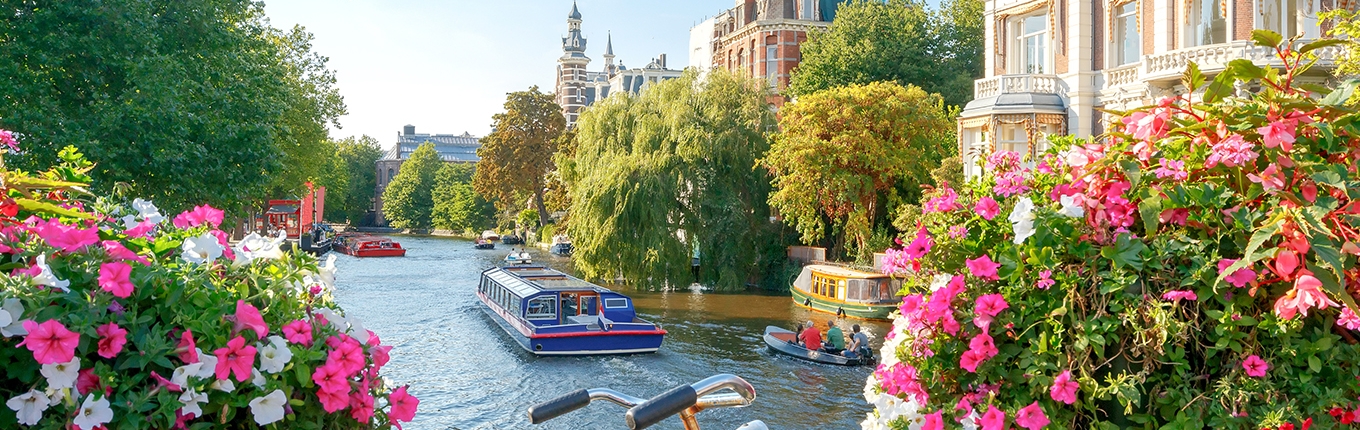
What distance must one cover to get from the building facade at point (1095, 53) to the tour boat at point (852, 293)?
4.21m

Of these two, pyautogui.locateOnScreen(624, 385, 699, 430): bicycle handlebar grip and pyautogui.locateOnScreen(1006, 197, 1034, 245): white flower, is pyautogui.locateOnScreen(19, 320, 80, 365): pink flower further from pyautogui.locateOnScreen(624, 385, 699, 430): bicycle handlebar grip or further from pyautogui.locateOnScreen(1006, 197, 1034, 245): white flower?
pyautogui.locateOnScreen(1006, 197, 1034, 245): white flower

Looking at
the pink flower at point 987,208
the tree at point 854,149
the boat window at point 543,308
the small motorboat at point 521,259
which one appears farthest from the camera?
the small motorboat at point 521,259

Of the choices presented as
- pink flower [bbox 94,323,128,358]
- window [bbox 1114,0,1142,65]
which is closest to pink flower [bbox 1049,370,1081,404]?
pink flower [bbox 94,323,128,358]

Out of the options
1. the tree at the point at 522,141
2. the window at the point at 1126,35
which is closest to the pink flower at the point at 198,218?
the window at the point at 1126,35

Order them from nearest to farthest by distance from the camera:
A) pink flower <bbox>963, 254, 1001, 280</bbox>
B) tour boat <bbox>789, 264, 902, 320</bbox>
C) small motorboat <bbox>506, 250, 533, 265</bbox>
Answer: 1. pink flower <bbox>963, 254, 1001, 280</bbox>
2. tour boat <bbox>789, 264, 902, 320</bbox>
3. small motorboat <bbox>506, 250, 533, 265</bbox>

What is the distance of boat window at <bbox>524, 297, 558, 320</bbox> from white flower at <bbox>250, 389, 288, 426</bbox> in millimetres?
→ 22026

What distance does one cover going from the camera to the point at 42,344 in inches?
113

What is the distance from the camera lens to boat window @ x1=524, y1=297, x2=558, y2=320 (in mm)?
25267

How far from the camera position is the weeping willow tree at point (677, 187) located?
3488 cm

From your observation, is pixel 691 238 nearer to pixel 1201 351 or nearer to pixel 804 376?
pixel 804 376

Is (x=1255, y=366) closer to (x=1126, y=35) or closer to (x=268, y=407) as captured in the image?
(x=268, y=407)

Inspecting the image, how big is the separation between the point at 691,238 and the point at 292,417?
3238cm

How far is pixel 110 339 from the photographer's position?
3.02 m

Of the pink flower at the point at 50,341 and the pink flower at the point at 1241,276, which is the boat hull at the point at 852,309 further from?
the pink flower at the point at 50,341
